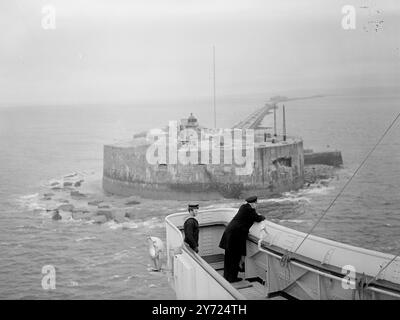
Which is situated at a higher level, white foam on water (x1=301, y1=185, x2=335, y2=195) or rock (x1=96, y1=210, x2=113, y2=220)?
white foam on water (x1=301, y1=185, x2=335, y2=195)

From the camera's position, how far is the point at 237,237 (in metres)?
7.50

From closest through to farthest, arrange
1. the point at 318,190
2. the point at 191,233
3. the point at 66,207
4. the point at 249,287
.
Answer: the point at 191,233, the point at 249,287, the point at 66,207, the point at 318,190

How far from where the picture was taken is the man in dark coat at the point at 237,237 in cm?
746

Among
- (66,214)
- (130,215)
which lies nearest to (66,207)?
(66,214)

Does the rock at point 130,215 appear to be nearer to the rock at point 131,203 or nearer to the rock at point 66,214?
the rock at point 131,203

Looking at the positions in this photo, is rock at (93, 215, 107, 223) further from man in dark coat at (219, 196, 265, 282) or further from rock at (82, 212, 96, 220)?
man in dark coat at (219, 196, 265, 282)

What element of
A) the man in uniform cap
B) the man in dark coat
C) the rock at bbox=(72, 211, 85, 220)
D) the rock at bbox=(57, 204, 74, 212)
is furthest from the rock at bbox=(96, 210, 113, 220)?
the man in uniform cap

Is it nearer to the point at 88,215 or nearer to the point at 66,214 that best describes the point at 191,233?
the point at 88,215

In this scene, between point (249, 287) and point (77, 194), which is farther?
point (77, 194)

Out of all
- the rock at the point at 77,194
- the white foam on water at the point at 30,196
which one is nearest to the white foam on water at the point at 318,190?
the rock at the point at 77,194

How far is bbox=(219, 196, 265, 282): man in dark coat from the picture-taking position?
7.46 metres

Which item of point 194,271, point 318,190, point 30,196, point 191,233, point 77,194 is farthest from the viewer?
point 30,196

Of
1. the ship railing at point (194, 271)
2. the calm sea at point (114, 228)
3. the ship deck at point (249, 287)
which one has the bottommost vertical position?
the calm sea at point (114, 228)
